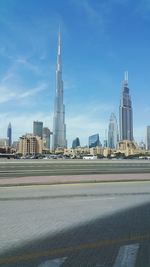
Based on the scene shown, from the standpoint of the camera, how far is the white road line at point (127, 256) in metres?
6.63

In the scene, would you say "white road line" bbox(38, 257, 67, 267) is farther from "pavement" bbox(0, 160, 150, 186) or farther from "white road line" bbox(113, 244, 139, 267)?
"pavement" bbox(0, 160, 150, 186)

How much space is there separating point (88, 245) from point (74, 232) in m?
1.26

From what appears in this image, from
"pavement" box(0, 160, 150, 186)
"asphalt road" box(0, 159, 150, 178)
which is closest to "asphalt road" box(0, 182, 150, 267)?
"pavement" box(0, 160, 150, 186)

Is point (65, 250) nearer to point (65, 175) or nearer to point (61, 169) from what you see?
point (65, 175)

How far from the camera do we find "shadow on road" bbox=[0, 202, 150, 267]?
6.79 meters

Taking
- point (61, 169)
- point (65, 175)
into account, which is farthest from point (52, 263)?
point (61, 169)

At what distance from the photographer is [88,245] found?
7.93 metres

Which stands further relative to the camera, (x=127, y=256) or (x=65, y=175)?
(x=65, y=175)

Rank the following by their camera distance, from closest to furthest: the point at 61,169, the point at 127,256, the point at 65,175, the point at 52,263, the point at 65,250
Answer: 1. the point at 52,263
2. the point at 127,256
3. the point at 65,250
4. the point at 65,175
5. the point at 61,169

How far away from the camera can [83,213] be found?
12.2m

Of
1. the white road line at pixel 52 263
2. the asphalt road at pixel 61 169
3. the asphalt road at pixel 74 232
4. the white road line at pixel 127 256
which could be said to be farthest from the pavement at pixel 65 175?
the white road line at pixel 52 263

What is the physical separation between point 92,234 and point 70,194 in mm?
8674

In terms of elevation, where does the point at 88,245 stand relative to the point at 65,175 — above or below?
below

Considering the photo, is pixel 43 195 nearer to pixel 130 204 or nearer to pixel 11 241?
pixel 130 204
